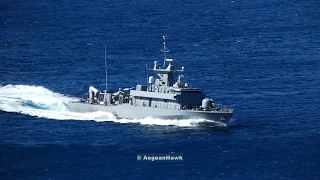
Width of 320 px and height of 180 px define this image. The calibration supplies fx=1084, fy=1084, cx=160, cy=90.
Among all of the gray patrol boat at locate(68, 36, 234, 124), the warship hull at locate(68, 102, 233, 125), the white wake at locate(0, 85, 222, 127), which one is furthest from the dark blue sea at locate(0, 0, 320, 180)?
the gray patrol boat at locate(68, 36, 234, 124)

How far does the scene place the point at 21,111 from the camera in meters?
163

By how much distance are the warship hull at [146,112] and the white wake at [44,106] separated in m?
0.63

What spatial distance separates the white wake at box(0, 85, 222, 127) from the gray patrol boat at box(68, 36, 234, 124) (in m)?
0.90

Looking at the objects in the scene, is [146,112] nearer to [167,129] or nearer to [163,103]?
[163,103]

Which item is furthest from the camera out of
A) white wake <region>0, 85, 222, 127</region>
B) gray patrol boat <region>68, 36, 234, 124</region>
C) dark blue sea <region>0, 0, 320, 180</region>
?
white wake <region>0, 85, 222, 127</region>

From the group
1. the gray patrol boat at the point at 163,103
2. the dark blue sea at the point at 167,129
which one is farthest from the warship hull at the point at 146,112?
the dark blue sea at the point at 167,129

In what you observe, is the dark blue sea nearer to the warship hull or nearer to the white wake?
the white wake

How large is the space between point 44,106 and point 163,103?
75.1ft

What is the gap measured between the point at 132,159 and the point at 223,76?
55.0m

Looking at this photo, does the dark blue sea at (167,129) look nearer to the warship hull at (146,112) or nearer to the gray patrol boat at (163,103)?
the warship hull at (146,112)

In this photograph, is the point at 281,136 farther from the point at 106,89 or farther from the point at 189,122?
the point at 106,89

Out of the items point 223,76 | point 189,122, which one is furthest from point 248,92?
point 189,122

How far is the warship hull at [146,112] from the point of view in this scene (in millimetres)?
149875

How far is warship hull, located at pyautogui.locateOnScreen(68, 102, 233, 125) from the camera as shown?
149875 millimetres
